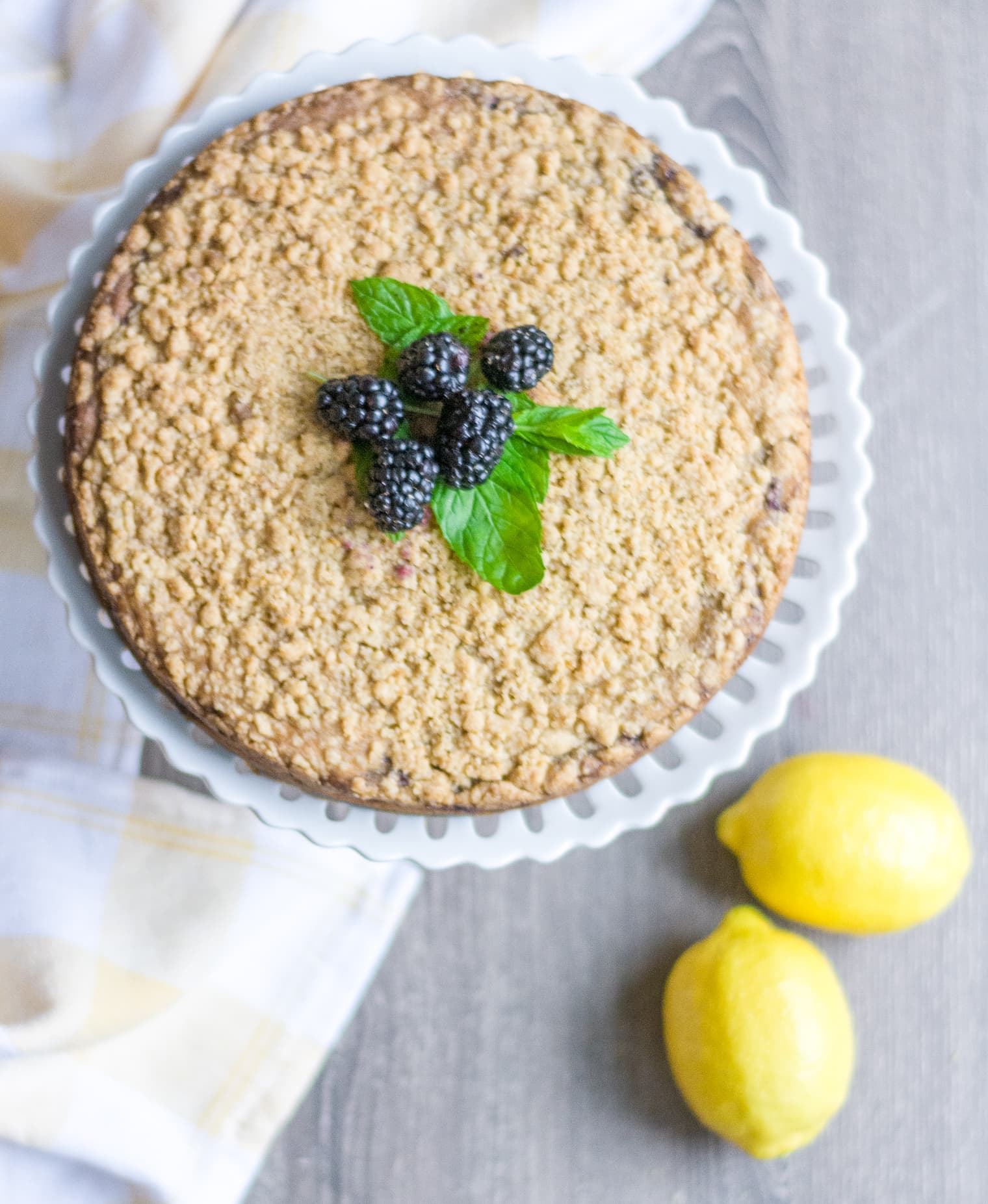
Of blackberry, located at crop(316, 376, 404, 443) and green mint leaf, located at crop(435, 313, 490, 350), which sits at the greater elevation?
green mint leaf, located at crop(435, 313, 490, 350)

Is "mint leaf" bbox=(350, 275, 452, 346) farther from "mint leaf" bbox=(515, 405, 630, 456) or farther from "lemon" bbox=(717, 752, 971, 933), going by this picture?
"lemon" bbox=(717, 752, 971, 933)

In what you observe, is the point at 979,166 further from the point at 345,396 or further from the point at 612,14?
the point at 345,396

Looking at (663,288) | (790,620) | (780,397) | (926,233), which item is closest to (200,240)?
(663,288)

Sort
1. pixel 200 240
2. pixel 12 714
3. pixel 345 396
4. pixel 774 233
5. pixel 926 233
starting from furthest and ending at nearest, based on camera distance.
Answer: pixel 926 233
pixel 12 714
pixel 774 233
pixel 200 240
pixel 345 396

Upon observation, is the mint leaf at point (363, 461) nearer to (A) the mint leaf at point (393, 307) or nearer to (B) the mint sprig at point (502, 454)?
(B) the mint sprig at point (502, 454)

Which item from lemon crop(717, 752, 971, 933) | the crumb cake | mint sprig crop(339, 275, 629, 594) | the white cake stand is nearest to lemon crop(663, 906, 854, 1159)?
lemon crop(717, 752, 971, 933)

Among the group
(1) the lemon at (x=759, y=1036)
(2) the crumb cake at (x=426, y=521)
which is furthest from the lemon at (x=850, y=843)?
(2) the crumb cake at (x=426, y=521)

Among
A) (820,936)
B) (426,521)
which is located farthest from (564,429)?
(820,936)
